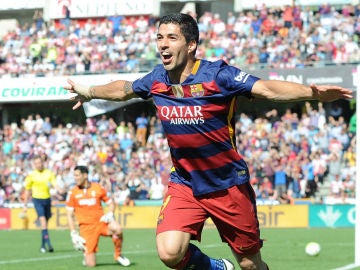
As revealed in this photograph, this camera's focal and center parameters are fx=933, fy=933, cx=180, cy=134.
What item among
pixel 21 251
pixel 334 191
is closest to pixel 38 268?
pixel 21 251

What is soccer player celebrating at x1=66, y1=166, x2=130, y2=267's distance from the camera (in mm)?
14643

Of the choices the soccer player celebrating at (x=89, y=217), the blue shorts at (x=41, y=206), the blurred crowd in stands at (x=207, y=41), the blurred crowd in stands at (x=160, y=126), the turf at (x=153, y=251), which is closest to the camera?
the turf at (x=153, y=251)

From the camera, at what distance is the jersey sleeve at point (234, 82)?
7520 mm

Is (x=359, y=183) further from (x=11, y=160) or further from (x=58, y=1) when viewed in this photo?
(x=58, y=1)

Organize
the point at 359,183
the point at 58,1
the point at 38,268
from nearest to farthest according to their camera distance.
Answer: the point at 359,183
the point at 38,268
the point at 58,1

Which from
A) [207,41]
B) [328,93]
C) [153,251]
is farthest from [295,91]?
[207,41]

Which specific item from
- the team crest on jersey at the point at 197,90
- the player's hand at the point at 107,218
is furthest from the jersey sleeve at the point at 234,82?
the player's hand at the point at 107,218

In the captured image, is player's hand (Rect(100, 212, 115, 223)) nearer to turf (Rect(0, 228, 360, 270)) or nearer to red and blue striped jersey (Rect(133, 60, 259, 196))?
turf (Rect(0, 228, 360, 270))

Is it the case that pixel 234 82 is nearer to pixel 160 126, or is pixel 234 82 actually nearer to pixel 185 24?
pixel 185 24

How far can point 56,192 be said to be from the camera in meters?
27.7

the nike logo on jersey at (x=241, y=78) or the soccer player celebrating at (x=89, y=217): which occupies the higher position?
the nike logo on jersey at (x=241, y=78)

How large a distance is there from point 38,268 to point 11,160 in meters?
17.3

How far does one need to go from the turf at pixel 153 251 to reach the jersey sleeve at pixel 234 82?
20.0 feet

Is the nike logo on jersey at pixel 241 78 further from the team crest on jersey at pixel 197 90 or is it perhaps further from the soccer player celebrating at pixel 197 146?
the team crest on jersey at pixel 197 90
